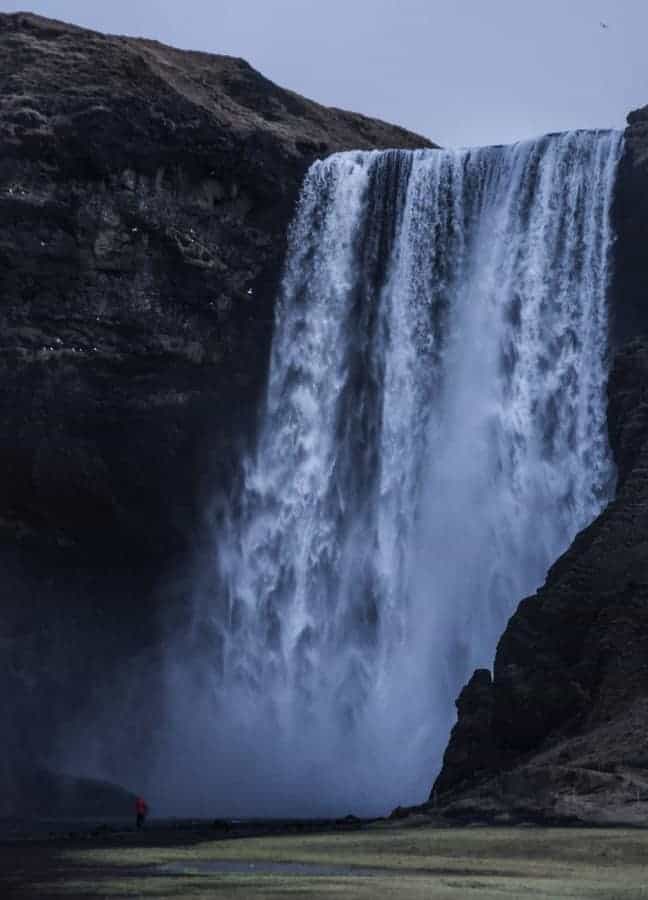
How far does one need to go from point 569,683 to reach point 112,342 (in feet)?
87.3

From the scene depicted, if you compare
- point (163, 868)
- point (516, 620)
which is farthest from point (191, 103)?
point (163, 868)

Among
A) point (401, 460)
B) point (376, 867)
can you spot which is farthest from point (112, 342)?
point (376, 867)

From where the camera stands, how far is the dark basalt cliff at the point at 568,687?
46.7 metres

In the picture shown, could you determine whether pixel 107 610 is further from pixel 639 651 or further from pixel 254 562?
pixel 639 651

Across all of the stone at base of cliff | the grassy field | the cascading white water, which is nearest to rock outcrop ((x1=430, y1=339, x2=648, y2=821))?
the grassy field

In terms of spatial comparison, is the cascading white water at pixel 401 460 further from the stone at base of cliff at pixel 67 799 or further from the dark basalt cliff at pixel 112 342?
the stone at base of cliff at pixel 67 799

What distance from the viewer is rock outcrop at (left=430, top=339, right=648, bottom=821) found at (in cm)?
4712

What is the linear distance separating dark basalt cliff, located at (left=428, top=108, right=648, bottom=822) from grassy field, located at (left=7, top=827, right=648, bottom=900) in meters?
3.54

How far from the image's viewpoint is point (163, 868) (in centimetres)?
3775

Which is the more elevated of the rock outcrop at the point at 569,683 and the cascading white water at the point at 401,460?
the cascading white water at the point at 401,460

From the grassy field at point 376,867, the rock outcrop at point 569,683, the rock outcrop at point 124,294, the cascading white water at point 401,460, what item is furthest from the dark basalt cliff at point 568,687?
the rock outcrop at point 124,294

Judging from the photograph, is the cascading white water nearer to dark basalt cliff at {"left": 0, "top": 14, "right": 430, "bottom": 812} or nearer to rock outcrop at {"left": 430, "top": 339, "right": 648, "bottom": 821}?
dark basalt cliff at {"left": 0, "top": 14, "right": 430, "bottom": 812}

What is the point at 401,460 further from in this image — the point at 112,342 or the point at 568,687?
the point at 568,687

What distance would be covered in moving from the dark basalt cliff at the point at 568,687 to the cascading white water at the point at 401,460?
10.5 metres
